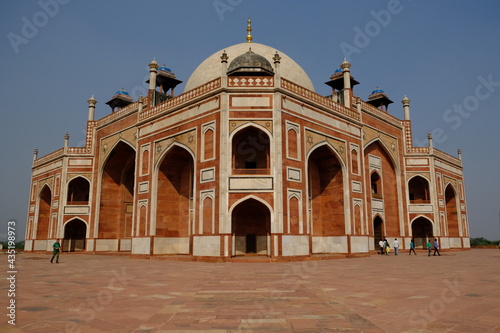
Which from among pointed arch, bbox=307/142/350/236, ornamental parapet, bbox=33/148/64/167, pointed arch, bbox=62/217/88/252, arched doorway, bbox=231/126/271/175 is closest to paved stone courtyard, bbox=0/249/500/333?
arched doorway, bbox=231/126/271/175

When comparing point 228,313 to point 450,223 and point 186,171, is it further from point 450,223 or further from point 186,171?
point 450,223

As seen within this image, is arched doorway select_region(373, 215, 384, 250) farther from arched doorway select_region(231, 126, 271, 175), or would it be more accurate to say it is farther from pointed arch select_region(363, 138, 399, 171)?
arched doorway select_region(231, 126, 271, 175)

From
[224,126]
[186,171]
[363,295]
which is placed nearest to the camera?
[363,295]

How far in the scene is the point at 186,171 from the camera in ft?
74.2

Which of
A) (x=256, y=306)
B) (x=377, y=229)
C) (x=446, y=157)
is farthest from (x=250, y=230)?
(x=446, y=157)

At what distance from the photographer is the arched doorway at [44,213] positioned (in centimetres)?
3175

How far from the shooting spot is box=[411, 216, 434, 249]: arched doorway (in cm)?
2938

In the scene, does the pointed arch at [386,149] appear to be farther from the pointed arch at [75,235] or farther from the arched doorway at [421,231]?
the pointed arch at [75,235]

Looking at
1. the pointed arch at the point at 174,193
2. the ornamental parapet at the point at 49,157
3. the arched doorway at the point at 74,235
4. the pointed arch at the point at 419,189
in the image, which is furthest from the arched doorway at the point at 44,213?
the pointed arch at the point at 419,189

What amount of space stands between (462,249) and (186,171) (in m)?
25.1

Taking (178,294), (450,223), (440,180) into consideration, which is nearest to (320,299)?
(178,294)

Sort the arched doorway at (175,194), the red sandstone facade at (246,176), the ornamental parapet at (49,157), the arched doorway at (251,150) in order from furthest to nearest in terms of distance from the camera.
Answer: the ornamental parapet at (49,157), the arched doorway at (175,194), the arched doorway at (251,150), the red sandstone facade at (246,176)

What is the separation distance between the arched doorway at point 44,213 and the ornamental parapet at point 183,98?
1488cm

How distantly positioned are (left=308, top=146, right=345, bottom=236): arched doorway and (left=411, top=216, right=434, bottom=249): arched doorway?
11278 millimetres
